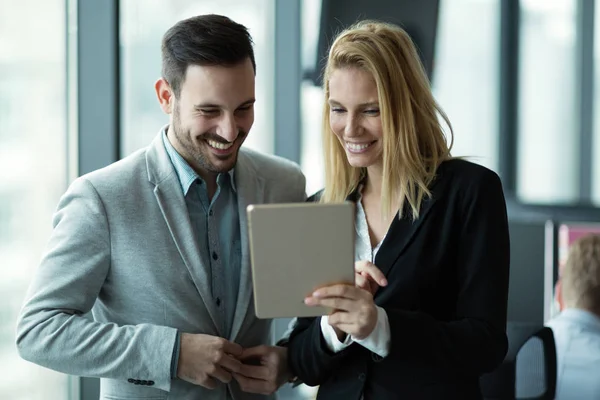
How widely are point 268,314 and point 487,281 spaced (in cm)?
50

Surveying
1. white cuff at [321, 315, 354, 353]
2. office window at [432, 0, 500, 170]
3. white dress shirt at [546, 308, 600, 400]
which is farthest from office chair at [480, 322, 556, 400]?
office window at [432, 0, 500, 170]

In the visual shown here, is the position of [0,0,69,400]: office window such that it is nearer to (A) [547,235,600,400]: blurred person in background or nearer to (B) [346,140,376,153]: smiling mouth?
(B) [346,140,376,153]: smiling mouth

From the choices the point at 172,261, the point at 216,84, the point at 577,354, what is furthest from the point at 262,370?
the point at 577,354

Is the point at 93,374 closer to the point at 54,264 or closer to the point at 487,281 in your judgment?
the point at 54,264

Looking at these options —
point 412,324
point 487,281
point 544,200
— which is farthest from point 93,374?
point 544,200

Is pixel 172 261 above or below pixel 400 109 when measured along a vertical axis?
below

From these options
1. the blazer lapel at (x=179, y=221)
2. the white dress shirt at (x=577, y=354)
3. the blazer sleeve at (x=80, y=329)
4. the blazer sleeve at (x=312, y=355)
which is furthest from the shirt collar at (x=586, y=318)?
the blazer sleeve at (x=80, y=329)

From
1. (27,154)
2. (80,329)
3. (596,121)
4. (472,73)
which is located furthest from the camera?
(472,73)

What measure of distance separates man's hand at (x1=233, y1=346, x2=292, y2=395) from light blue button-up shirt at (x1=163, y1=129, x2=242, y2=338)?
87 millimetres

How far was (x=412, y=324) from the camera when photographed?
1.92 metres

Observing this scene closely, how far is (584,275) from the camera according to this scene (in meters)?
3.34

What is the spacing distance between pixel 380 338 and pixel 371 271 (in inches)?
5.9

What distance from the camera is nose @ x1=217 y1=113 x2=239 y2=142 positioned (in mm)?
2084

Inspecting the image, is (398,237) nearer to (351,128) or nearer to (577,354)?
(351,128)
